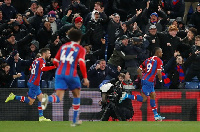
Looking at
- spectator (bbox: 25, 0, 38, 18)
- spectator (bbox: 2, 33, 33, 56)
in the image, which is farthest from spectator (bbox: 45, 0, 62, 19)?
spectator (bbox: 2, 33, 33, 56)

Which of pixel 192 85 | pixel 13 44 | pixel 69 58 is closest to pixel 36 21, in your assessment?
pixel 13 44

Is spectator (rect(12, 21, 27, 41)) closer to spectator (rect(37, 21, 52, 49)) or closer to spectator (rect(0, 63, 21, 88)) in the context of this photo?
spectator (rect(37, 21, 52, 49))

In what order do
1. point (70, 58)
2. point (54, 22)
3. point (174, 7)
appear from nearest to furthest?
point (70, 58), point (54, 22), point (174, 7)

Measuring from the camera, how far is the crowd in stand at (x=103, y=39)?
16.5 m

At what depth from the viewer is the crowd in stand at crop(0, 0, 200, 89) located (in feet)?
54.2

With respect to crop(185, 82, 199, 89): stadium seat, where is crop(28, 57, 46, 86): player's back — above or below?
above

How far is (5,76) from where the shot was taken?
1587 centimetres

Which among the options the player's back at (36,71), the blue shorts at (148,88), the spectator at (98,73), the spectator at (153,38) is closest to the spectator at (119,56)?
the spectator at (98,73)

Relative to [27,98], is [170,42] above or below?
above

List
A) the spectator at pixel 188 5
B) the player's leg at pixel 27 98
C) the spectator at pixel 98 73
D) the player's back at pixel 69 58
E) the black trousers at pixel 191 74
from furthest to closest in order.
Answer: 1. the spectator at pixel 188 5
2. the black trousers at pixel 191 74
3. the spectator at pixel 98 73
4. the player's leg at pixel 27 98
5. the player's back at pixel 69 58

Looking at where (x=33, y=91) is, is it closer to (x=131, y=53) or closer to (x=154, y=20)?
(x=131, y=53)

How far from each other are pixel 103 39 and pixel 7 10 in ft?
12.8

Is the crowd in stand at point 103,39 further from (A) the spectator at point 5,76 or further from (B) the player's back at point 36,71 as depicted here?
(B) the player's back at point 36,71

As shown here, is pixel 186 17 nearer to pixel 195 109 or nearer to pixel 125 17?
pixel 125 17
